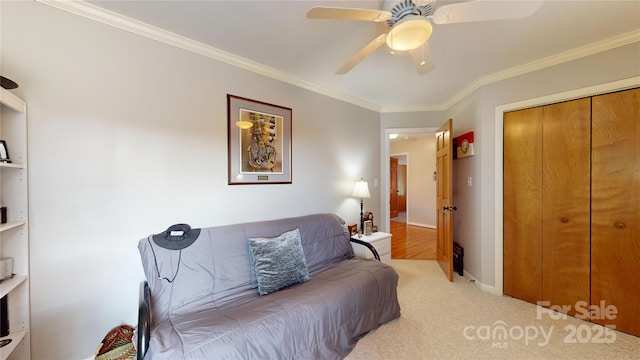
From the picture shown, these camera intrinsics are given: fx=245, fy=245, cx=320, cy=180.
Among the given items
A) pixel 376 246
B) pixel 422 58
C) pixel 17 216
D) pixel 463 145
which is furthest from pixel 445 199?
pixel 17 216

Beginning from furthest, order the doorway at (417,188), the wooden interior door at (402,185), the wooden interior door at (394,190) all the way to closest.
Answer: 1. the wooden interior door at (402,185)
2. the wooden interior door at (394,190)
3. the doorway at (417,188)

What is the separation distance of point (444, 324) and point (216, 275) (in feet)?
6.47

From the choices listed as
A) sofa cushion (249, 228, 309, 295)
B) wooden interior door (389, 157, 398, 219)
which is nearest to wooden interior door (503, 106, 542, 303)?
sofa cushion (249, 228, 309, 295)

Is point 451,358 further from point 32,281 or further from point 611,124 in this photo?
point 32,281

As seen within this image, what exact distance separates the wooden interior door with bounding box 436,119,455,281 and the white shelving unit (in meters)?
3.65

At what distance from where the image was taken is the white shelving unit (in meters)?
1.39

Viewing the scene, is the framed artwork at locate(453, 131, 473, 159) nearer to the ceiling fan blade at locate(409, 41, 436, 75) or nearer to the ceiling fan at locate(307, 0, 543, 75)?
the ceiling fan blade at locate(409, 41, 436, 75)

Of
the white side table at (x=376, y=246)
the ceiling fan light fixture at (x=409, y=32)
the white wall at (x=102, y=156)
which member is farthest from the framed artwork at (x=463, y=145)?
the white wall at (x=102, y=156)

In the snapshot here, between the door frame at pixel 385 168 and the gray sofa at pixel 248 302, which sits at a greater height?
the door frame at pixel 385 168

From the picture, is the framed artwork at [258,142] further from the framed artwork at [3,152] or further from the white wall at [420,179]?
the white wall at [420,179]

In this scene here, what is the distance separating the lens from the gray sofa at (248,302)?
1354mm

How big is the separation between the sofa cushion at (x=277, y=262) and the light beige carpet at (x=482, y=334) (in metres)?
0.70

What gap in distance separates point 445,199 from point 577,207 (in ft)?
3.97

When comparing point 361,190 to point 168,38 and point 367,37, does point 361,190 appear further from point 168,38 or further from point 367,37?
point 168,38
